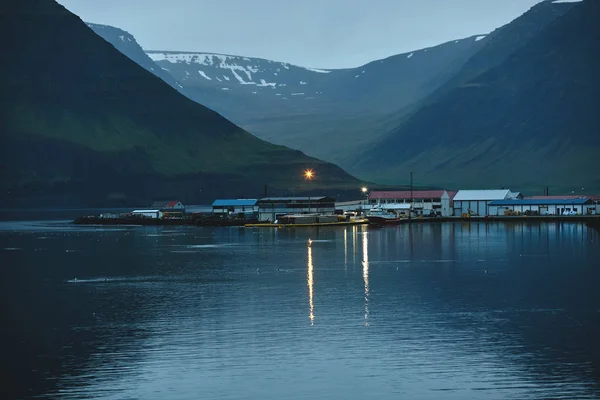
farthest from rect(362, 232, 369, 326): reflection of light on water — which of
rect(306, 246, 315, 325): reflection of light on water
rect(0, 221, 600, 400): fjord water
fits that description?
rect(306, 246, 315, 325): reflection of light on water

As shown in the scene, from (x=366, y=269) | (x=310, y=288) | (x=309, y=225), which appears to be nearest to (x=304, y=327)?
(x=310, y=288)

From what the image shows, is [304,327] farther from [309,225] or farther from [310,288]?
[309,225]

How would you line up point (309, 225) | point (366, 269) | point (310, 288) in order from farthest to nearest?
point (309, 225), point (366, 269), point (310, 288)

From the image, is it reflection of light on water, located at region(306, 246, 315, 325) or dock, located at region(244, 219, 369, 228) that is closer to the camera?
reflection of light on water, located at region(306, 246, 315, 325)

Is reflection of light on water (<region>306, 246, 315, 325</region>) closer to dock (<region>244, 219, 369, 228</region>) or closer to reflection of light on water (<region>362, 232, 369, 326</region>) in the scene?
reflection of light on water (<region>362, 232, 369, 326</region>)

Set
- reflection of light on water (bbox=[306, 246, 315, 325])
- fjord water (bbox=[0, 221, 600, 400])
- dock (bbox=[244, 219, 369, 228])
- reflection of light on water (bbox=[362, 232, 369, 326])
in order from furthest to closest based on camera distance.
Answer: dock (bbox=[244, 219, 369, 228]) → reflection of light on water (bbox=[362, 232, 369, 326]) → reflection of light on water (bbox=[306, 246, 315, 325]) → fjord water (bbox=[0, 221, 600, 400])

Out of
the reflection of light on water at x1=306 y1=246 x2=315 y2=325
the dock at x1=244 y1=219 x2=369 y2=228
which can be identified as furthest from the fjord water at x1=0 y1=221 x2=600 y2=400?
the dock at x1=244 y1=219 x2=369 y2=228

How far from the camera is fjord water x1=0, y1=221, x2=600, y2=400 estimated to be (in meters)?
36.9

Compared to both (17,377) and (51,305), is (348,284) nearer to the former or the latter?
(51,305)

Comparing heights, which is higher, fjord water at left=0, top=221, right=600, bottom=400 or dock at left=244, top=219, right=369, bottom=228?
dock at left=244, top=219, right=369, bottom=228

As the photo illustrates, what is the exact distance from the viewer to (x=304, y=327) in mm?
49969

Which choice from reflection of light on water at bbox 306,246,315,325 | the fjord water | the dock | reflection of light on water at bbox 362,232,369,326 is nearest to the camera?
the fjord water

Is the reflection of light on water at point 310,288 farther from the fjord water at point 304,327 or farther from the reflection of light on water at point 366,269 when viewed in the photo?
the reflection of light on water at point 366,269

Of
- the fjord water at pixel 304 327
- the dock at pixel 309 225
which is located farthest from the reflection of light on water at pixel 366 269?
the dock at pixel 309 225
